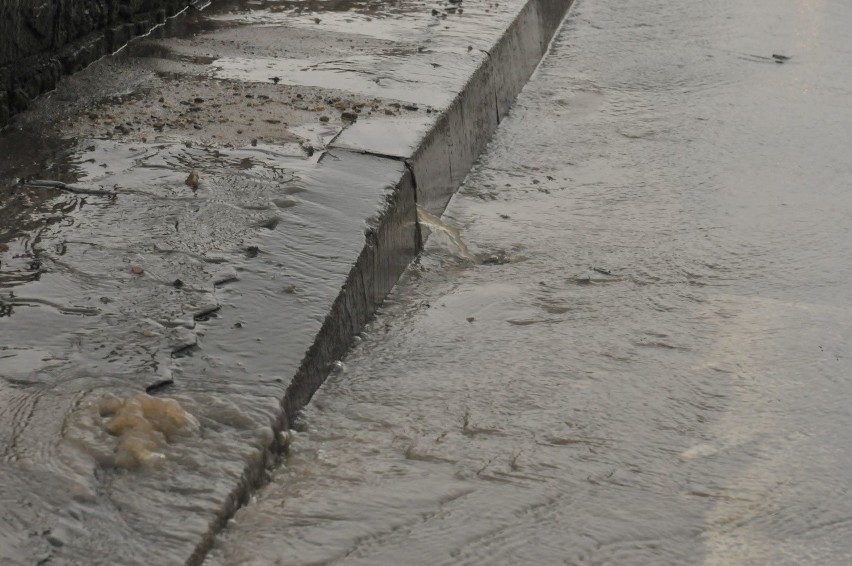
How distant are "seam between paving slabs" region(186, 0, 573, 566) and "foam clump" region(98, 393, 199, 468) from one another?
0.52 feet

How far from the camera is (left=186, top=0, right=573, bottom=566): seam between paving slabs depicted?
2.29 m

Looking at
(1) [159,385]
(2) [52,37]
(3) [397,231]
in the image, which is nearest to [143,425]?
(1) [159,385]

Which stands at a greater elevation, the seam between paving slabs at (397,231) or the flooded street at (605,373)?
the seam between paving slabs at (397,231)

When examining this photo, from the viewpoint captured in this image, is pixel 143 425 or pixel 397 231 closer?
pixel 143 425

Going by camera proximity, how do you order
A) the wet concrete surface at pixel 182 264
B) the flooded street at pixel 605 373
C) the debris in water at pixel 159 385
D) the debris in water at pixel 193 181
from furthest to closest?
the debris in water at pixel 193 181, the debris in water at pixel 159 385, the flooded street at pixel 605 373, the wet concrete surface at pixel 182 264

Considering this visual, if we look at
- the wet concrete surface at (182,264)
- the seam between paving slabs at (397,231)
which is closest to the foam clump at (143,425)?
the wet concrete surface at (182,264)

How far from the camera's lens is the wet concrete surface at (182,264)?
6.54 ft

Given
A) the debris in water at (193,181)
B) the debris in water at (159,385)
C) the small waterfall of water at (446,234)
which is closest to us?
the debris in water at (159,385)

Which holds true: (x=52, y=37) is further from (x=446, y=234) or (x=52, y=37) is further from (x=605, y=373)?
(x=605, y=373)

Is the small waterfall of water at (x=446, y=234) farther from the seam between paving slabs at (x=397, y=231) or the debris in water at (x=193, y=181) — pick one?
the debris in water at (x=193, y=181)

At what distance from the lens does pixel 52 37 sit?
4.01m

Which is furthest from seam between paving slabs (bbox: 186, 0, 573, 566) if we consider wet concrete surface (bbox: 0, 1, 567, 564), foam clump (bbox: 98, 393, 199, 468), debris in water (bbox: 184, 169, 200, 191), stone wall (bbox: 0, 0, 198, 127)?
stone wall (bbox: 0, 0, 198, 127)

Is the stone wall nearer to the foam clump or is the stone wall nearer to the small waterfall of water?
the small waterfall of water

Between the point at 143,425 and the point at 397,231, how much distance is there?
1408 mm
